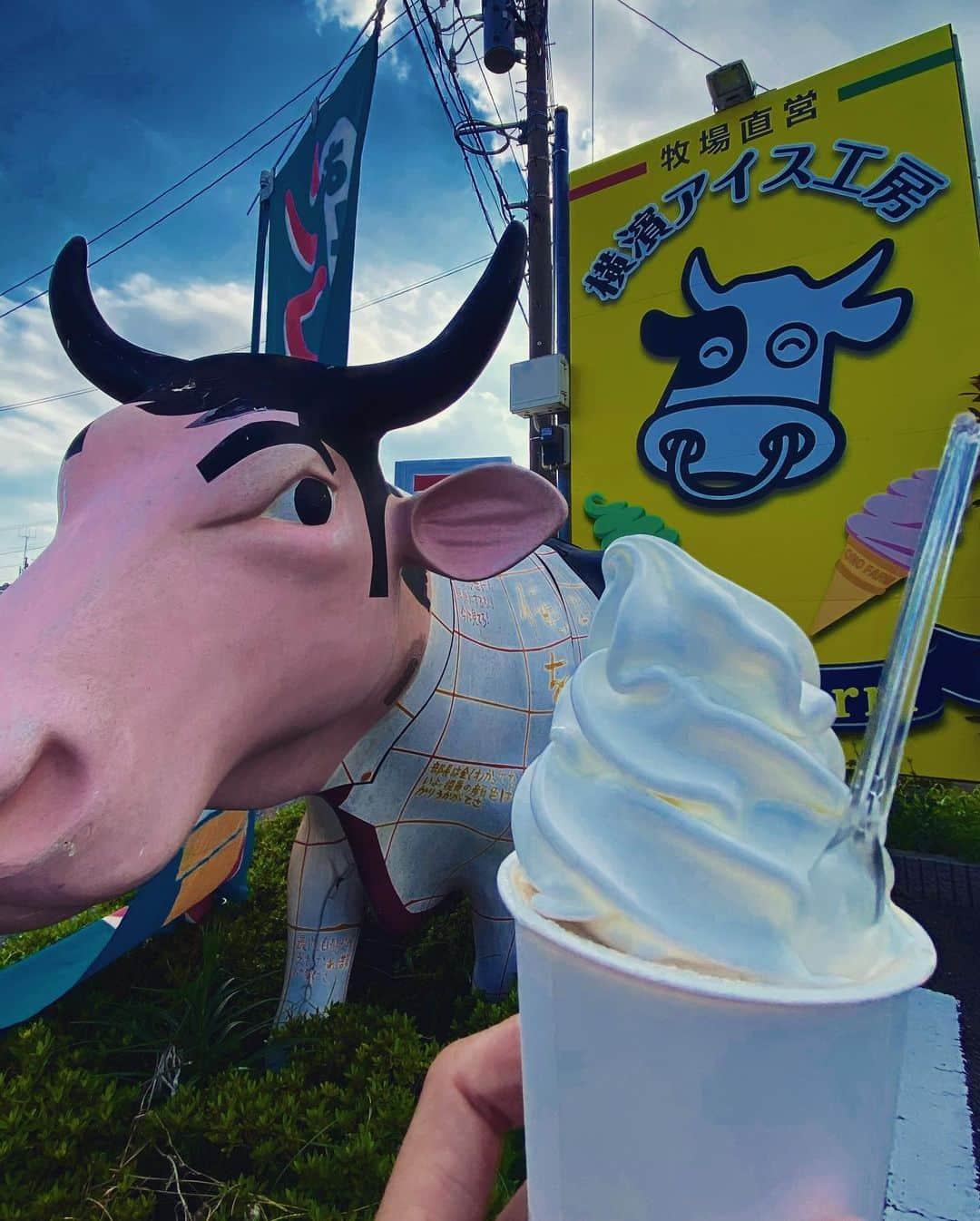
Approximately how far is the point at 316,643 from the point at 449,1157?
33.2 inches

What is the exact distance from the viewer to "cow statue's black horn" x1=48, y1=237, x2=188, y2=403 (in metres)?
1.63

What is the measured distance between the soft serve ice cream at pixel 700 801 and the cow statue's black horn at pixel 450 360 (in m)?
0.96

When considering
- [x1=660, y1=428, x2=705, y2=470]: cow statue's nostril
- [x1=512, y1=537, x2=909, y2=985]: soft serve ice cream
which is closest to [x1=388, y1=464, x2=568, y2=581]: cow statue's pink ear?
[x1=512, y1=537, x2=909, y2=985]: soft serve ice cream

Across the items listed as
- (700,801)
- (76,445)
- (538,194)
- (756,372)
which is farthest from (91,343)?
(538,194)

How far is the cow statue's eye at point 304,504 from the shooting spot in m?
1.38

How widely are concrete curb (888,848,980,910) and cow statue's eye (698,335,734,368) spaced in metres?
3.31

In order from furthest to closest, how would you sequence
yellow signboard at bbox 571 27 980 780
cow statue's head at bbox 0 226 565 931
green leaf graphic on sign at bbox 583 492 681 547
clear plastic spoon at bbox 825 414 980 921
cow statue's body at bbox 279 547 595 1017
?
green leaf graphic on sign at bbox 583 492 681 547 → yellow signboard at bbox 571 27 980 780 → cow statue's body at bbox 279 547 595 1017 → cow statue's head at bbox 0 226 565 931 → clear plastic spoon at bbox 825 414 980 921

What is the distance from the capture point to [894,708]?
553mm

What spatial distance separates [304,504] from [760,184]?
512 centimetres

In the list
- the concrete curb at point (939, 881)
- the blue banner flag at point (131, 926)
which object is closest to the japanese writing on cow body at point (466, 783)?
the blue banner flag at point (131, 926)

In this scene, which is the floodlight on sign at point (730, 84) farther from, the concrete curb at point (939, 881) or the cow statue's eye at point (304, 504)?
the cow statue's eye at point (304, 504)

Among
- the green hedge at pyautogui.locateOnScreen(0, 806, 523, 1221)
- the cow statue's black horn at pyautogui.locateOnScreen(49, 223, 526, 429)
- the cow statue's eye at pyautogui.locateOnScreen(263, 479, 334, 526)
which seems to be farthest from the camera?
the cow statue's black horn at pyautogui.locateOnScreen(49, 223, 526, 429)

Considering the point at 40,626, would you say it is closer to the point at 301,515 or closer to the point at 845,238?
the point at 301,515

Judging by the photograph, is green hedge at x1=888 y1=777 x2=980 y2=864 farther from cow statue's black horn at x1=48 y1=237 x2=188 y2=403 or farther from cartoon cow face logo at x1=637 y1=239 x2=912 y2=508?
cow statue's black horn at x1=48 y1=237 x2=188 y2=403
